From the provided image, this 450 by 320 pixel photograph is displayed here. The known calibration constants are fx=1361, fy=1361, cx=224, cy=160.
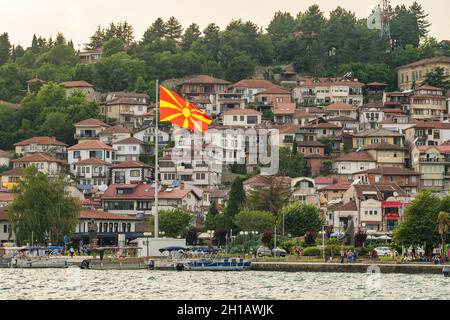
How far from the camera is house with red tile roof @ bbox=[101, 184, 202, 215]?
120750mm

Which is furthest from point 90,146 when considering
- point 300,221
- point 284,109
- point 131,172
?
point 300,221

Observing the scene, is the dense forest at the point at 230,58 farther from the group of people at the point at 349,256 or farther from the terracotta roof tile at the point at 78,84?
the group of people at the point at 349,256

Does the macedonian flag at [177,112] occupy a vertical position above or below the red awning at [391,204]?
above

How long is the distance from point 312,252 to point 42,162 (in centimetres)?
5766

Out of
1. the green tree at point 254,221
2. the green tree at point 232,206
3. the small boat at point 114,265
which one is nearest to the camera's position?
the small boat at point 114,265

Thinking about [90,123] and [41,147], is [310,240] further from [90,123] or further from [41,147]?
[90,123]

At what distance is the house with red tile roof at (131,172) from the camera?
132875 millimetres

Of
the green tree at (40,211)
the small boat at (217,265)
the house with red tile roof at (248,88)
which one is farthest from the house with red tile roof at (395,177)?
the small boat at (217,265)

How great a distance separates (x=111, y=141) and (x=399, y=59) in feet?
179

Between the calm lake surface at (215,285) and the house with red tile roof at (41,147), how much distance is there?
70264mm

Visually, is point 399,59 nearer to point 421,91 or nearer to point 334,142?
point 421,91

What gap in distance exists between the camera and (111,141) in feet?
484

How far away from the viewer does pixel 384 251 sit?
8812 cm
